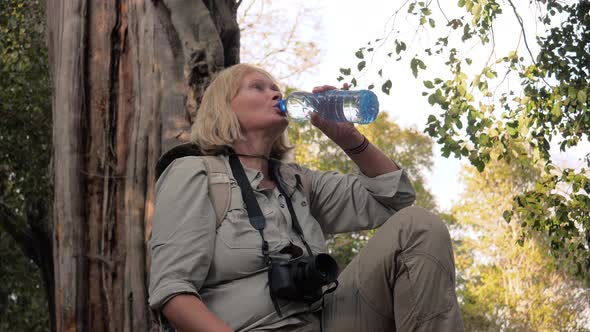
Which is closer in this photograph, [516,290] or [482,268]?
[516,290]

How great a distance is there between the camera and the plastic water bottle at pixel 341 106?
3.53m

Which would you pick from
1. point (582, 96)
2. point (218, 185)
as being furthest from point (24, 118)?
point (218, 185)

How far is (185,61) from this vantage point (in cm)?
466

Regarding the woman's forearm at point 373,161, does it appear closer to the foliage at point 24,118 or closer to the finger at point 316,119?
the finger at point 316,119

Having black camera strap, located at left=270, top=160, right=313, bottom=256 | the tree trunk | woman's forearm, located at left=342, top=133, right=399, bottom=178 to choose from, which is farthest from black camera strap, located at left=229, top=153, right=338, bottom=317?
the tree trunk

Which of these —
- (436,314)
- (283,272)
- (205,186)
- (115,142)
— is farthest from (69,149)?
(436,314)

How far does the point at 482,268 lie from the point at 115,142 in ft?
77.5

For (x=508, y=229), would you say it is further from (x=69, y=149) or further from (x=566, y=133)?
(x=69, y=149)

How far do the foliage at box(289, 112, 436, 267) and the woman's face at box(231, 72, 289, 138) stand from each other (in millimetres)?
19006

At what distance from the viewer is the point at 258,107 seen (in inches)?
135

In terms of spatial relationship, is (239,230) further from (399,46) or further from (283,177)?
(399,46)

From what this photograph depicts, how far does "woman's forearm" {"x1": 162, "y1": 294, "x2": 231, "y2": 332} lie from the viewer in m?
2.76

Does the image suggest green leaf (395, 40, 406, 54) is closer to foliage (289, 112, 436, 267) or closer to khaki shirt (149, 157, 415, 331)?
khaki shirt (149, 157, 415, 331)

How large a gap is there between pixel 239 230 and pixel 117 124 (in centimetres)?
213
